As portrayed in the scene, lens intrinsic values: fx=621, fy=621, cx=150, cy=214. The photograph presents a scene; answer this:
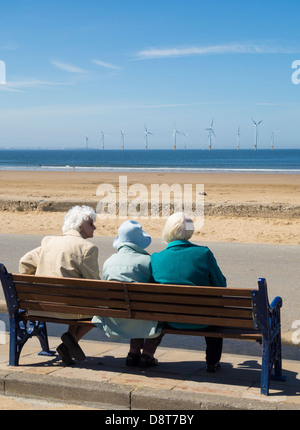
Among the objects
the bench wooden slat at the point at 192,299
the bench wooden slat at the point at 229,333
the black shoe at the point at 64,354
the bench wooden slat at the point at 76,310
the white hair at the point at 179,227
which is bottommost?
the black shoe at the point at 64,354

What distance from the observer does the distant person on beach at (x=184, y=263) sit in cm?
452

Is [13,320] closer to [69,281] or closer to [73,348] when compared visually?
[73,348]

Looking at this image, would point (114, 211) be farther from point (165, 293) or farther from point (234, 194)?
point (165, 293)

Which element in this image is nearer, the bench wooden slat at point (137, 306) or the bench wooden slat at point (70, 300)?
the bench wooden slat at point (137, 306)

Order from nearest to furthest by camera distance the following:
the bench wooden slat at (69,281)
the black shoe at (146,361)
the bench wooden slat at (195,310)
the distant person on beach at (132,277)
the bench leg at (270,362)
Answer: the bench leg at (270,362), the bench wooden slat at (195,310), the bench wooden slat at (69,281), the distant person on beach at (132,277), the black shoe at (146,361)

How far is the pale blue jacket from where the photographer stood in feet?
15.3

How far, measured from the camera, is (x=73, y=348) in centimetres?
481

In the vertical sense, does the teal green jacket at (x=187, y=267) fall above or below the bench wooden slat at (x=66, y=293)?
above

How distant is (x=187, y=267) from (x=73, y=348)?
1.12 metres

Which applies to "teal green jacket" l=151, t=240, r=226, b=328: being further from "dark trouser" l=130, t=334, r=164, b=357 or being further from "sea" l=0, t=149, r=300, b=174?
"sea" l=0, t=149, r=300, b=174

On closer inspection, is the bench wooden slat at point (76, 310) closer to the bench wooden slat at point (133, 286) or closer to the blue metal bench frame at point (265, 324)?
the bench wooden slat at point (133, 286)

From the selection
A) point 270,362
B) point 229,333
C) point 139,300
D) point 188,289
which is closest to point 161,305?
point 139,300

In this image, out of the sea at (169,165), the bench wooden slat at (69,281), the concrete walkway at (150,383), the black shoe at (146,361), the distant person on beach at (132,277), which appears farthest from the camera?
the sea at (169,165)

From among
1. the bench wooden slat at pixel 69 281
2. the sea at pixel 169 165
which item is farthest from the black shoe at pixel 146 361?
the sea at pixel 169 165
